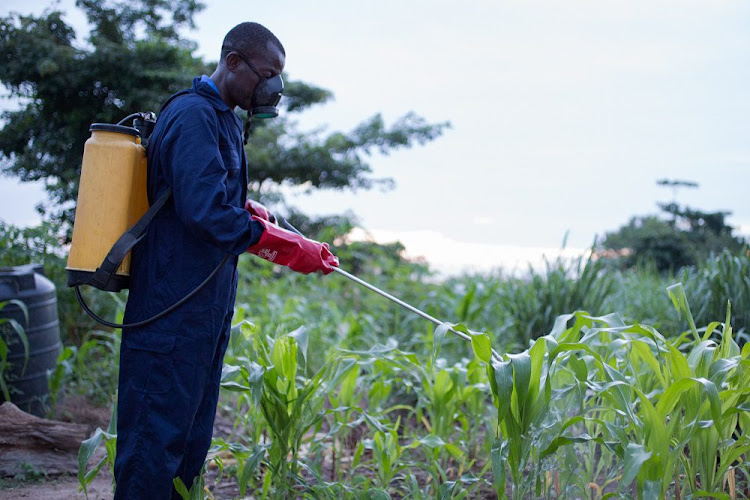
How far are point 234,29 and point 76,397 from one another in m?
2.59

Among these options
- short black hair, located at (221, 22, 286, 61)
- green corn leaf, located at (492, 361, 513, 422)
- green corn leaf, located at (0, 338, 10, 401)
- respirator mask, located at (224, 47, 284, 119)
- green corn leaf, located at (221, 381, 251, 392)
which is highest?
short black hair, located at (221, 22, 286, 61)

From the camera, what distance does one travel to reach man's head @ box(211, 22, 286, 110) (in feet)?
7.12

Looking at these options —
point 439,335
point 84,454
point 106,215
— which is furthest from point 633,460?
point 84,454

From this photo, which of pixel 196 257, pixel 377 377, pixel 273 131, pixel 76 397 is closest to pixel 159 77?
pixel 273 131

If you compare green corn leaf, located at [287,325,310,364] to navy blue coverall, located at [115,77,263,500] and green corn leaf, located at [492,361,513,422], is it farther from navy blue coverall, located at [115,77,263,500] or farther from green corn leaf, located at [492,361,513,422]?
green corn leaf, located at [492,361,513,422]

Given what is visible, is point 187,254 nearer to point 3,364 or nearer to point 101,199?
point 101,199

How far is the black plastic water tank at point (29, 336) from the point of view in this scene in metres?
3.52

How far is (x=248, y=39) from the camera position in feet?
7.10

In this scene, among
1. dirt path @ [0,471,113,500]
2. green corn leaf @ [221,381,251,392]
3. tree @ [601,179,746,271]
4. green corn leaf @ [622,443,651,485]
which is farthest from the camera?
tree @ [601,179,746,271]

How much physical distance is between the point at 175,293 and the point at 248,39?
776 millimetres

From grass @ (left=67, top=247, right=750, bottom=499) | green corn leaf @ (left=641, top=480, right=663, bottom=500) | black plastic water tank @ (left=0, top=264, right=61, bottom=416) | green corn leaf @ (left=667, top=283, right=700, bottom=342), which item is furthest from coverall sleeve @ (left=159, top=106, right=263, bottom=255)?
black plastic water tank @ (left=0, top=264, right=61, bottom=416)

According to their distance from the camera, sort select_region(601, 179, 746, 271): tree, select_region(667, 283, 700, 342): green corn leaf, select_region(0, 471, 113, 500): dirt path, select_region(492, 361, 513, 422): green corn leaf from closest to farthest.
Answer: select_region(492, 361, 513, 422): green corn leaf
select_region(667, 283, 700, 342): green corn leaf
select_region(0, 471, 113, 500): dirt path
select_region(601, 179, 746, 271): tree

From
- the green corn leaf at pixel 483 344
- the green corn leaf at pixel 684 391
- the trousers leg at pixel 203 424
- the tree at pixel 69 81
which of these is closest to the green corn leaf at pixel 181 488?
the trousers leg at pixel 203 424

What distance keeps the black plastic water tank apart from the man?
168 centimetres
